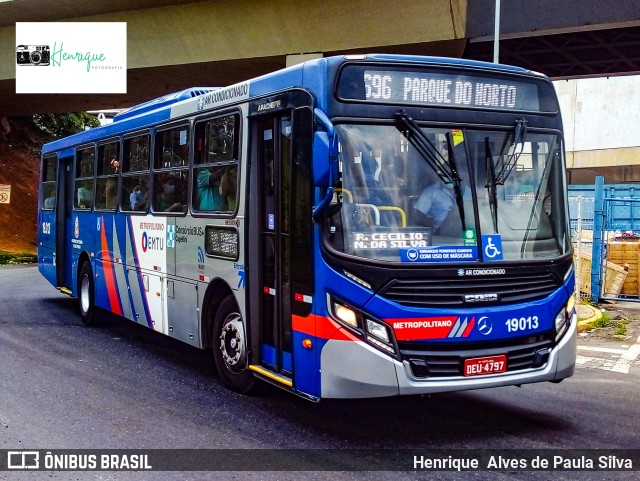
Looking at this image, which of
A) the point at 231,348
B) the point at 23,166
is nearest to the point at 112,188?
the point at 231,348

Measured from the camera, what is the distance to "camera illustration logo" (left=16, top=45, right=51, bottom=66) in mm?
25984

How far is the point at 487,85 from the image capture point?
22.4 feet

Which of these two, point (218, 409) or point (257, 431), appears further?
point (218, 409)

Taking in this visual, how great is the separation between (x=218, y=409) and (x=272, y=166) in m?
2.33

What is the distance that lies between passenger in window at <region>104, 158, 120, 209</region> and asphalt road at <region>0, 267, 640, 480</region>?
253 centimetres

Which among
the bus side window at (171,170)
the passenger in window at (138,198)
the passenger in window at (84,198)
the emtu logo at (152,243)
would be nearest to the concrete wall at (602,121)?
the passenger in window at (84,198)

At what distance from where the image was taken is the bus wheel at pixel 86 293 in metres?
13.0

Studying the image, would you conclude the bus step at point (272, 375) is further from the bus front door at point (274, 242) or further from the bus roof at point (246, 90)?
the bus roof at point (246, 90)

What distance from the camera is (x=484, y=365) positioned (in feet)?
20.7

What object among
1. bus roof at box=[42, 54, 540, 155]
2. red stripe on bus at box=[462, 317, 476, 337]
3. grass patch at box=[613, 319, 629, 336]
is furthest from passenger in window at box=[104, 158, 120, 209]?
grass patch at box=[613, 319, 629, 336]

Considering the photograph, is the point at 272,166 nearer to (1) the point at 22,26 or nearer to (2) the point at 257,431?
(2) the point at 257,431

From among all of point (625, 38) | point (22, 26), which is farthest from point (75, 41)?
point (625, 38)

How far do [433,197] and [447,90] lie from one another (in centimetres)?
95

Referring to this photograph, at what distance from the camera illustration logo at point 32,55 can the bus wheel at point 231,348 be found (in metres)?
20.2
